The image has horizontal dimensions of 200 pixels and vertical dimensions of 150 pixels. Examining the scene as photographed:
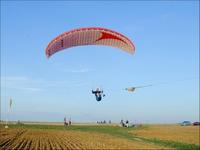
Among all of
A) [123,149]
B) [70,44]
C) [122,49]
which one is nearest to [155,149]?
[123,149]

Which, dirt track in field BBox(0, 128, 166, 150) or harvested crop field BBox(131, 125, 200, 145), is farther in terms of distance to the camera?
harvested crop field BBox(131, 125, 200, 145)

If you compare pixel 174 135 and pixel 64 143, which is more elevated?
pixel 64 143

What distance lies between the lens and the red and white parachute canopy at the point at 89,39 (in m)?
23.7

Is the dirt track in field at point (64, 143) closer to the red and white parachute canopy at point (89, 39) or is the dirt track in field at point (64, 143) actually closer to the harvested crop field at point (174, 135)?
the red and white parachute canopy at point (89, 39)

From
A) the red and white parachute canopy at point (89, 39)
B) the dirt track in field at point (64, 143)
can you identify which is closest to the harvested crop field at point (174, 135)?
the dirt track in field at point (64, 143)

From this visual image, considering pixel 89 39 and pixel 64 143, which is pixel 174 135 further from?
pixel 89 39

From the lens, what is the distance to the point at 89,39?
25.1 m

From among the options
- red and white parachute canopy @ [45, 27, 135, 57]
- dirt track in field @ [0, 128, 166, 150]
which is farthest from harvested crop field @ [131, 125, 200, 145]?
red and white parachute canopy @ [45, 27, 135, 57]

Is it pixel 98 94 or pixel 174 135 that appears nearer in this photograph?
pixel 98 94

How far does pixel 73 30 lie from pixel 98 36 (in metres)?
1.80

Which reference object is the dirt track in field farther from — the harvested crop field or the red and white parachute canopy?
the harvested crop field

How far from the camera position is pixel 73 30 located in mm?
23516

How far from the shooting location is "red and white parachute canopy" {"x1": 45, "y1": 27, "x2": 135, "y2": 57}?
933 inches

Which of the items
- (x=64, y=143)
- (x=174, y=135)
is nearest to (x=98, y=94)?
(x=64, y=143)
